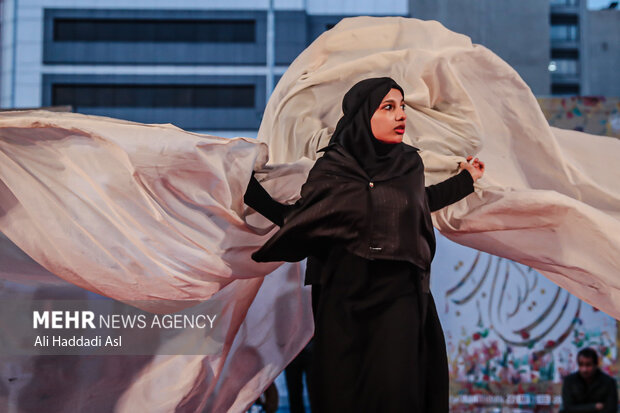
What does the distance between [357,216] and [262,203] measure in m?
0.38

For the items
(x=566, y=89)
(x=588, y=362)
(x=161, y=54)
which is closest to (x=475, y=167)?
(x=588, y=362)

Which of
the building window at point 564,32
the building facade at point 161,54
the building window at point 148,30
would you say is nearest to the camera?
the building facade at point 161,54

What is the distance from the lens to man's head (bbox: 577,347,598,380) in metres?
5.33

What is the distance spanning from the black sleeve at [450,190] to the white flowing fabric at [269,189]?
0.12m

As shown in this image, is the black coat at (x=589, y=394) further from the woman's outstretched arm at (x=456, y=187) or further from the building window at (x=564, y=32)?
the building window at (x=564, y=32)

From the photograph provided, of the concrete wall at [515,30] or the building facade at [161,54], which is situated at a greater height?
the concrete wall at [515,30]

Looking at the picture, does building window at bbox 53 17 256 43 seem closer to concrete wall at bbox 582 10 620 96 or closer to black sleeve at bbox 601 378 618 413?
concrete wall at bbox 582 10 620 96

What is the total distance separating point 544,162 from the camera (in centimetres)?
318

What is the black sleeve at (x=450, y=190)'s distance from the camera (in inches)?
109


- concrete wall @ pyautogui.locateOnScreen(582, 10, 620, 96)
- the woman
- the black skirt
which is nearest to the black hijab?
the woman

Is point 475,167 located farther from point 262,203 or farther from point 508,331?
point 508,331

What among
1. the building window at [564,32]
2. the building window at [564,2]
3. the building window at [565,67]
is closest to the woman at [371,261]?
the building window at [565,67]

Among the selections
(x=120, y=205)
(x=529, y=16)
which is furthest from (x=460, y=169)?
(x=529, y=16)

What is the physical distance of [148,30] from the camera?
20.1 metres
